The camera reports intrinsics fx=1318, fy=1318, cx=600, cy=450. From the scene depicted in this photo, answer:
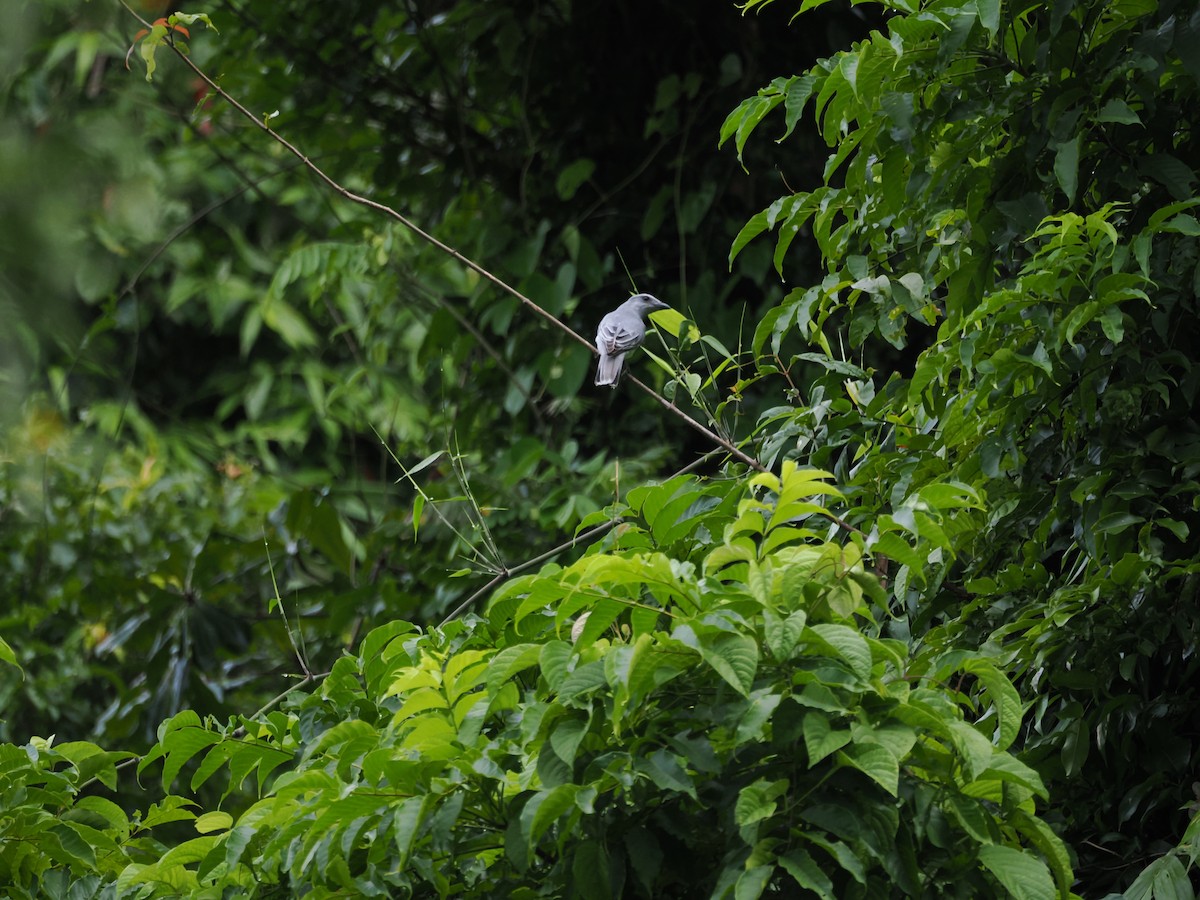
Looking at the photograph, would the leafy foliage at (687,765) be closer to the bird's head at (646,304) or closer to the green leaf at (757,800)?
the green leaf at (757,800)

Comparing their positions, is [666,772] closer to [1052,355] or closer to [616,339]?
[1052,355]

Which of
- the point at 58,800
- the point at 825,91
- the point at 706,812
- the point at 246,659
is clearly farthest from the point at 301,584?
the point at 706,812

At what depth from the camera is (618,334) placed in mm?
2855

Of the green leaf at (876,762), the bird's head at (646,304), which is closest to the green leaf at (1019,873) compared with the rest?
the green leaf at (876,762)

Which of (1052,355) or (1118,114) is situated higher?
(1118,114)

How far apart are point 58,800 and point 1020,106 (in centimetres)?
Result: 172

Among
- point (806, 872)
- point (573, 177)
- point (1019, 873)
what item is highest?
point (573, 177)

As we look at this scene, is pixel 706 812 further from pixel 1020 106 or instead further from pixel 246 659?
pixel 246 659

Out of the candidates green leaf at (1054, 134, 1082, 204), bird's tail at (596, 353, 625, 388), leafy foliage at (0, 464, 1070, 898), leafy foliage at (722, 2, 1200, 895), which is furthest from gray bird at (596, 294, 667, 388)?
leafy foliage at (0, 464, 1070, 898)

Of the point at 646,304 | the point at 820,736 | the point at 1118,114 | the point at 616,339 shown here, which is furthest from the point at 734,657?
the point at 646,304

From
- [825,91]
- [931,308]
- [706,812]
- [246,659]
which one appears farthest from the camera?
[246,659]

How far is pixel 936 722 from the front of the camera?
1279 millimetres

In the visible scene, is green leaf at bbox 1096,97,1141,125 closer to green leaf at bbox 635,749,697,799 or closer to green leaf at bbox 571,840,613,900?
green leaf at bbox 635,749,697,799

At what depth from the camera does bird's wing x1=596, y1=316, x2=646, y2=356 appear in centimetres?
283
